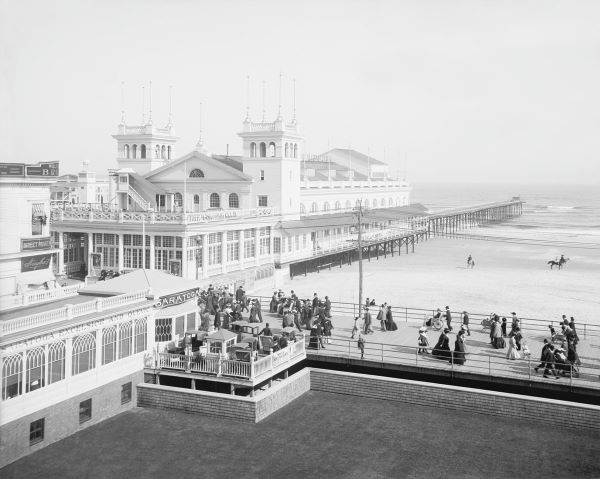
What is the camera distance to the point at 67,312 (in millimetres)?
17234

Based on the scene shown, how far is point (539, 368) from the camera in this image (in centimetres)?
1947

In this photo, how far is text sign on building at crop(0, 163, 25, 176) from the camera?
2675 centimetres

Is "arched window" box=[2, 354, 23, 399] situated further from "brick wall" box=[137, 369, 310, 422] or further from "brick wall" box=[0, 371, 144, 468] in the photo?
"brick wall" box=[137, 369, 310, 422]

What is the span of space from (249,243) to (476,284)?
43.4 feet

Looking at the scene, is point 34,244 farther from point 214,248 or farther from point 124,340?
point 214,248

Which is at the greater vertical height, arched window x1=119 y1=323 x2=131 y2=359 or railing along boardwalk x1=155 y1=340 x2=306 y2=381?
arched window x1=119 y1=323 x2=131 y2=359

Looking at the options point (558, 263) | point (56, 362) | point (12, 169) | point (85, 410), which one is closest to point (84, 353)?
point (56, 362)

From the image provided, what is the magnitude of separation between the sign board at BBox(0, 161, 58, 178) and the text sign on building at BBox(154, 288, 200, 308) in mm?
9231

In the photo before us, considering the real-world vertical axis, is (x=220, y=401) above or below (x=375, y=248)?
below

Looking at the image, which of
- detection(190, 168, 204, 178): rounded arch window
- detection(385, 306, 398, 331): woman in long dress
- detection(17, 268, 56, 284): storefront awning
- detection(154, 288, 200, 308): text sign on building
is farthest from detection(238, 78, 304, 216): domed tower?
detection(154, 288, 200, 308): text sign on building

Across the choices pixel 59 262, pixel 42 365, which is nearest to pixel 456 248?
pixel 59 262

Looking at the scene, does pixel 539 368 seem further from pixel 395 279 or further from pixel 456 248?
pixel 456 248

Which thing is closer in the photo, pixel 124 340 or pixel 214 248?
pixel 124 340

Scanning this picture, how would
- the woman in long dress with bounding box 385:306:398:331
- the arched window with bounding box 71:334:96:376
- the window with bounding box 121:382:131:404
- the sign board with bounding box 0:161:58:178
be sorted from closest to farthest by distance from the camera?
the arched window with bounding box 71:334:96:376 → the window with bounding box 121:382:131:404 → the woman in long dress with bounding box 385:306:398:331 → the sign board with bounding box 0:161:58:178
